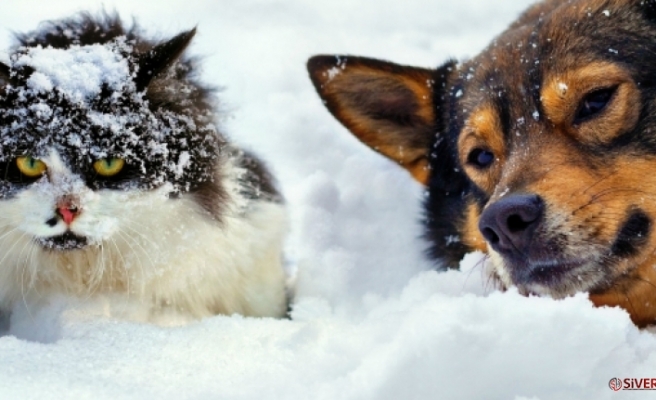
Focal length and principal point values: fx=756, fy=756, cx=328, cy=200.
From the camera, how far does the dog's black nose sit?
7.82 feet

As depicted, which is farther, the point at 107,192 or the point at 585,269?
Answer: the point at 107,192

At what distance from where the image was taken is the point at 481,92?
302 cm

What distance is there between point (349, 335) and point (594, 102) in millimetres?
1154

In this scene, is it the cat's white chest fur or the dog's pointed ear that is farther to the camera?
the dog's pointed ear

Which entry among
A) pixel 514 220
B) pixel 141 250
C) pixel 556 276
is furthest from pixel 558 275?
pixel 141 250

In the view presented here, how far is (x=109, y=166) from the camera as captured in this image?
273 cm

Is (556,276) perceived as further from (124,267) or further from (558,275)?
(124,267)

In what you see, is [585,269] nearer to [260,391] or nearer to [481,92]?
A: [481,92]

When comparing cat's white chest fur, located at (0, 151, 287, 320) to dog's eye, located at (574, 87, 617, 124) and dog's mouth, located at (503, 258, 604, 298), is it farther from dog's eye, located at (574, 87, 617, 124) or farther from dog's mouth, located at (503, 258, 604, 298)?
dog's eye, located at (574, 87, 617, 124)

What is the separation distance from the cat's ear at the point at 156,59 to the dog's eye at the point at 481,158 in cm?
121

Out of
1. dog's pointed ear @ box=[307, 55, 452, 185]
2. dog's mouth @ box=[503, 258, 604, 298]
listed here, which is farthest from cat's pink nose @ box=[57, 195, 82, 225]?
dog's mouth @ box=[503, 258, 604, 298]

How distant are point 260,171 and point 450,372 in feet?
6.35

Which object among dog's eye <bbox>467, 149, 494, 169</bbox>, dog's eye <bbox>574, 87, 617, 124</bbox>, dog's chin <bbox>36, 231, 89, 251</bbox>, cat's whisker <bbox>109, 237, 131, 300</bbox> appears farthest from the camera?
dog's eye <bbox>467, 149, 494, 169</bbox>

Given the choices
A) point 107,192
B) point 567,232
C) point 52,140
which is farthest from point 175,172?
point 567,232
